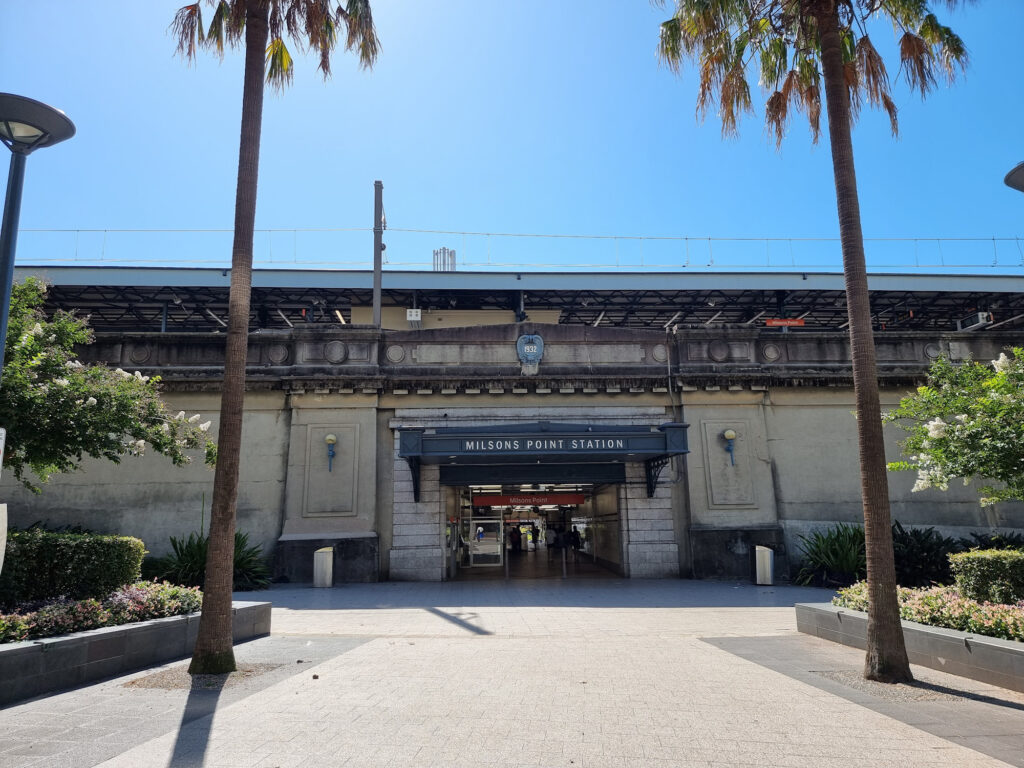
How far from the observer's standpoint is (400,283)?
80.9 ft

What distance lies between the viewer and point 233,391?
28.3 ft

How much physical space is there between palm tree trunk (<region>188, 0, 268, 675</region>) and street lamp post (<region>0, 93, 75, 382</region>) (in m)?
2.21

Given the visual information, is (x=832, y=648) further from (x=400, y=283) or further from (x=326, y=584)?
(x=400, y=283)

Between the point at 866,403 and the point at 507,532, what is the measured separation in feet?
53.9

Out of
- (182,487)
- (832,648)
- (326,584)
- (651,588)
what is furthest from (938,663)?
(182,487)

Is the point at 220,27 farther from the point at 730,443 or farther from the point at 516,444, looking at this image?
the point at 730,443

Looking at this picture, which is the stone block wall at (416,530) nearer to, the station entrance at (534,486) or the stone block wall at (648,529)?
the station entrance at (534,486)

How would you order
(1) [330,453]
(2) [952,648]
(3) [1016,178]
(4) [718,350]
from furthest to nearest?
(4) [718,350] < (1) [330,453] < (2) [952,648] < (3) [1016,178]

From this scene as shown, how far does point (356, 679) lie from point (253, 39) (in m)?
8.38

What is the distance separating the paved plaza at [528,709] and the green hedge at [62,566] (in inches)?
60.9

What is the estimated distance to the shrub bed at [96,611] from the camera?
294 inches

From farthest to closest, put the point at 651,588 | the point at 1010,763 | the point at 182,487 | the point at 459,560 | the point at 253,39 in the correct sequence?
the point at 459,560
the point at 182,487
the point at 651,588
the point at 253,39
the point at 1010,763

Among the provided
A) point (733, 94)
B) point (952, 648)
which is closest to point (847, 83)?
point (733, 94)

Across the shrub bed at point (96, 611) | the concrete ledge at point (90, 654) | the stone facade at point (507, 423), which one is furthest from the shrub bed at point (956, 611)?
the shrub bed at point (96, 611)
